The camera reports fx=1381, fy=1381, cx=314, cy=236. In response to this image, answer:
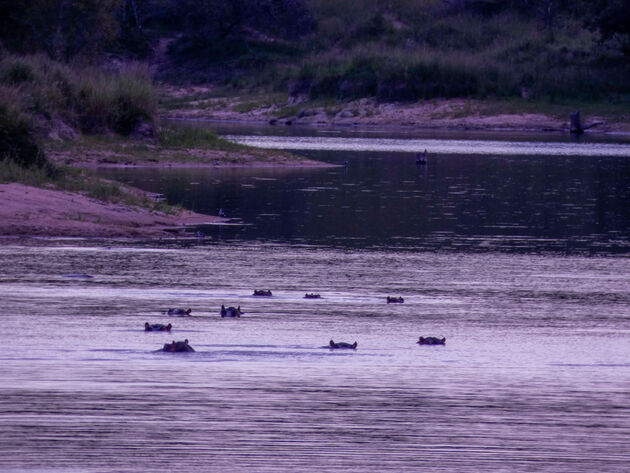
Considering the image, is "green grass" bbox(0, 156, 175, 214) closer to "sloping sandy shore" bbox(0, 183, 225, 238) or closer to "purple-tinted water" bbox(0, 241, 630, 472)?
"sloping sandy shore" bbox(0, 183, 225, 238)

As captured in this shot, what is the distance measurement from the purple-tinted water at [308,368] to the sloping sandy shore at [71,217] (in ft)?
7.43

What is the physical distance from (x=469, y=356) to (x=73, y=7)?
160 feet

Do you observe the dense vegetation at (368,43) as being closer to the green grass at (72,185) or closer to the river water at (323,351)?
the green grass at (72,185)

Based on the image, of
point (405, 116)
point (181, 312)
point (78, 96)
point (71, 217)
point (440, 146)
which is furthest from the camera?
point (405, 116)

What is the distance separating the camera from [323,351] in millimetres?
14688

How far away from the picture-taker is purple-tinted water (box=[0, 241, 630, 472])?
35.7ft

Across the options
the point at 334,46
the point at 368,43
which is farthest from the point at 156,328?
the point at 334,46

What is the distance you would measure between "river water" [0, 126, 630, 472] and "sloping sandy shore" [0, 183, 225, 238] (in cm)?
103

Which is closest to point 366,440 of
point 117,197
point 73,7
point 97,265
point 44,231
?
point 97,265

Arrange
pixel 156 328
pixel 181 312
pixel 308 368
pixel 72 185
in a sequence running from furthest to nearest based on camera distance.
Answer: pixel 72 185, pixel 181 312, pixel 156 328, pixel 308 368

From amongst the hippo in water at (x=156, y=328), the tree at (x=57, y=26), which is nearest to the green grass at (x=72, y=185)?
the hippo in water at (x=156, y=328)

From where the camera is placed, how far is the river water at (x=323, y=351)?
11.0 metres

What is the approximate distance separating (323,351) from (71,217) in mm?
11574

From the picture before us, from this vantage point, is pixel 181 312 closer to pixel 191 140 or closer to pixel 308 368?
pixel 308 368
